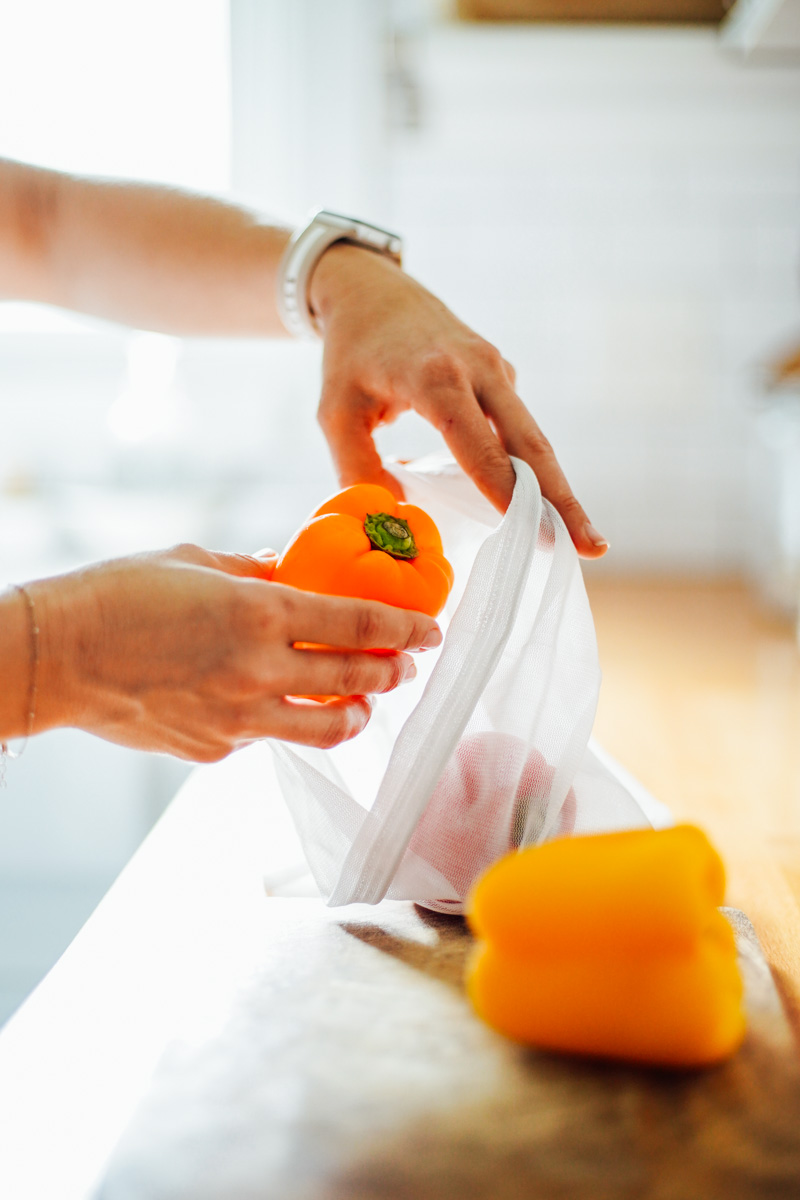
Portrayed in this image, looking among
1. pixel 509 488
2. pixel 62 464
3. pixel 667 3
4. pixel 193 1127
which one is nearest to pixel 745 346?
pixel 667 3

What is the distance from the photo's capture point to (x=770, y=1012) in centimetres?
40

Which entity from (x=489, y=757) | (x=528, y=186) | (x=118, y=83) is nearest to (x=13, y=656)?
(x=489, y=757)

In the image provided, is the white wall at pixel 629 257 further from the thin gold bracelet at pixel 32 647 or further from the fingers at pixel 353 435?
the thin gold bracelet at pixel 32 647

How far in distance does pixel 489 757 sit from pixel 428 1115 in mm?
224

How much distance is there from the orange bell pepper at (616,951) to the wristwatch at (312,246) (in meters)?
0.54

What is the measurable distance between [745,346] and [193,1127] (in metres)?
2.25

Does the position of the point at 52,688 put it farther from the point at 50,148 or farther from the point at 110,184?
the point at 50,148

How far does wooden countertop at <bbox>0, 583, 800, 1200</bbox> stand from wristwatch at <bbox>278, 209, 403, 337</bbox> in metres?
0.46

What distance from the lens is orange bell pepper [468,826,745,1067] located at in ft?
1.16

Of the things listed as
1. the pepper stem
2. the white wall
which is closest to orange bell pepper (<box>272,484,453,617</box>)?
the pepper stem

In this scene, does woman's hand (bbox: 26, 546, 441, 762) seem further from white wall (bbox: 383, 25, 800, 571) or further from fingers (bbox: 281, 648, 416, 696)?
white wall (bbox: 383, 25, 800, 571)

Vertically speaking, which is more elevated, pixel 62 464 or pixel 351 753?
pixel 351 753

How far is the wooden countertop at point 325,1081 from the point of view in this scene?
31cm

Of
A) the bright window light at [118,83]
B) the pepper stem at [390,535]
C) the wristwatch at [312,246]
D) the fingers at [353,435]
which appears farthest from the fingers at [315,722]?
the bright window light at [118,83]
